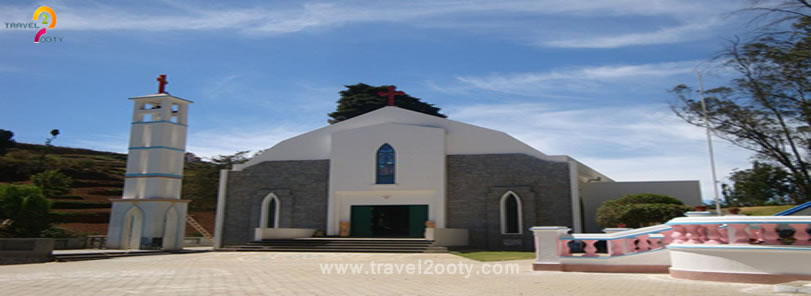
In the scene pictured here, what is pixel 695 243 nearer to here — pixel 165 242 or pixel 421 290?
pixel 421 290

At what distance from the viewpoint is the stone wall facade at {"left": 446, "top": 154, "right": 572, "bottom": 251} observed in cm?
2264

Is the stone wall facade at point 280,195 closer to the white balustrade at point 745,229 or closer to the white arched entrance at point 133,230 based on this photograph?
the white arched entrance at point 133,230

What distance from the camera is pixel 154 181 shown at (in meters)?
22.3

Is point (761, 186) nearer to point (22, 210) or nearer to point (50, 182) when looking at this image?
point (22, 210)

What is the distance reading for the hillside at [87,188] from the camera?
120 ft

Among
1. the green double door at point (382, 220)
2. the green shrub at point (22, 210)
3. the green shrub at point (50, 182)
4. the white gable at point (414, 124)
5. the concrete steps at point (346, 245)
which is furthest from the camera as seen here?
the green shrub at point (50, 182)

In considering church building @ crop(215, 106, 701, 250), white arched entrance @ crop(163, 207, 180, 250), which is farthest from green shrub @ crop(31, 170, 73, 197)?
church building @ crop(215, 106, 701, 250)

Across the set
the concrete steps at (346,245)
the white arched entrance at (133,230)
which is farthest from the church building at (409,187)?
the white arched entrance at (133,230)

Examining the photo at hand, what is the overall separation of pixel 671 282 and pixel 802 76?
35.4 ft

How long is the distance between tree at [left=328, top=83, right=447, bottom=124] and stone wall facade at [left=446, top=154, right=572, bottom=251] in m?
21.1

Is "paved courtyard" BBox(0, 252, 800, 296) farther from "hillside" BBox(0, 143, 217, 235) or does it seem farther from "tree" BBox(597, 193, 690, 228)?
"hillside" BBox(0, 143, 217, 235)

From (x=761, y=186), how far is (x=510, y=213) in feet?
60.4

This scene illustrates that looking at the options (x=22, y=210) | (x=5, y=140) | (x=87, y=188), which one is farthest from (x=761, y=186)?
(x=5, y=140)

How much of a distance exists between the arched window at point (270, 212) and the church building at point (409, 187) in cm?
5
